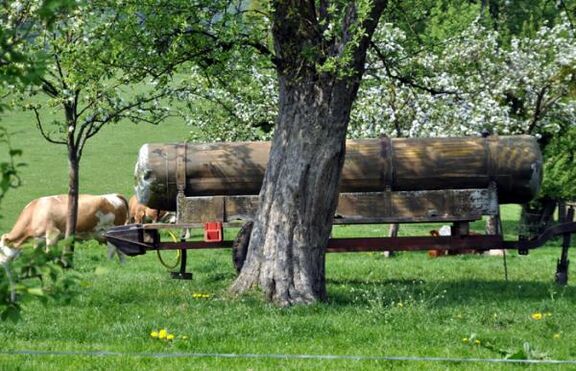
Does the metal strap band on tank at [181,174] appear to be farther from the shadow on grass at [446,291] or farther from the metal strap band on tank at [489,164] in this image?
the metal strap band on tank at [489,164]

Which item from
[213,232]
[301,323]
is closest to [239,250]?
[213,232]

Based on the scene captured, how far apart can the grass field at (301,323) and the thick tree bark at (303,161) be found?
0.53 meters

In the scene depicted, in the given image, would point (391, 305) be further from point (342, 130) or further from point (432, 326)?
point (342, 130)

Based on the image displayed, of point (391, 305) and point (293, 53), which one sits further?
point (293, 53)

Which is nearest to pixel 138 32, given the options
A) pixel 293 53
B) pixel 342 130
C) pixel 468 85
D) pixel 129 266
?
pixel 293 53

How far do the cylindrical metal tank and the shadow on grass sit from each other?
156 centimetres

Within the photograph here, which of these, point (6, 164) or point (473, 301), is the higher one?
point (6, 164)

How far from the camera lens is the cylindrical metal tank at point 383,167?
1641 cm

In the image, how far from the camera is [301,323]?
10.9 metres

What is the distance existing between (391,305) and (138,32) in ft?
16.0

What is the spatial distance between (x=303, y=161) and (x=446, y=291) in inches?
137

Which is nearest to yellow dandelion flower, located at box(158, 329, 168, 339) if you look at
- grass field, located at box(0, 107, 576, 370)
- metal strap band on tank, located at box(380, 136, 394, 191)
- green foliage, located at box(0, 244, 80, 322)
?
grass field, located at box(0, 107, 576, 370)

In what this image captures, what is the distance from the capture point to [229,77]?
1536cm

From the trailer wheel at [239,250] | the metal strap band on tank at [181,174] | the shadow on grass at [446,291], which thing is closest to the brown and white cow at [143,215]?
the metal strap band on tank at [181,174]
